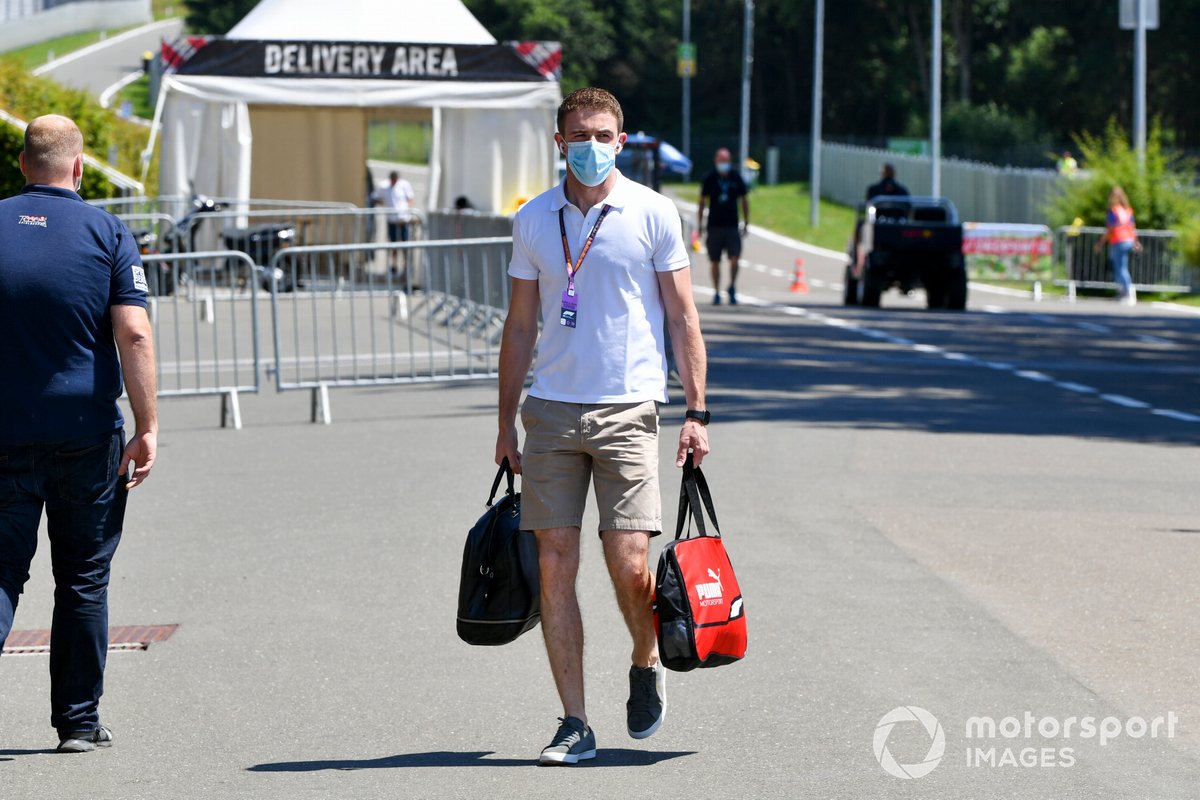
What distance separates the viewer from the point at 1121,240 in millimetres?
31625

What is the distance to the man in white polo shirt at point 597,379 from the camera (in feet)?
18.7

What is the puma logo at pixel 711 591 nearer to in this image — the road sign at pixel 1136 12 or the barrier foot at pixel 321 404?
the barrier foot at pixel 321 404

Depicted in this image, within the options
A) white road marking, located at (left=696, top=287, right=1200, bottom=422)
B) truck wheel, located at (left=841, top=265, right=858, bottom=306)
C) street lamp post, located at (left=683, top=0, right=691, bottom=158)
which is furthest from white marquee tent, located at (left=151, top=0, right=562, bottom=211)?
street lamp post, located at (left=683, top=0, right=691, bottom=158)

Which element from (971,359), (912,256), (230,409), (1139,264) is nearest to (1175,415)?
(971,359)

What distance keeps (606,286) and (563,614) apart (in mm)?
916

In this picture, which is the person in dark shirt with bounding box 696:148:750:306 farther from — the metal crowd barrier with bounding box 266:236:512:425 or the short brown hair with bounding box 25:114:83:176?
the short brown hair with bounding box 25:114:83:176

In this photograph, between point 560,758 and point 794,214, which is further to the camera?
point 794,214

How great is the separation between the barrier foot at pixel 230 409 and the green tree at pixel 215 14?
8270 cm

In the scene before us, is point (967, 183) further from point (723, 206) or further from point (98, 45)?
point (98, 45)

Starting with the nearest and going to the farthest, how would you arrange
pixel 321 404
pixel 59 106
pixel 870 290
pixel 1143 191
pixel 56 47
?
pixel 321 404 < pixel 870 290 < pixel 59 106 < pixel 1143 191 < pixel 56 47

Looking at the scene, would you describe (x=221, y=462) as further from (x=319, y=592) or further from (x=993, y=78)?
(x=993, y=78)

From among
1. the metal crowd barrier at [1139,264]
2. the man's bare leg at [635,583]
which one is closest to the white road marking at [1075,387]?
the man's bare leg at [635,583]

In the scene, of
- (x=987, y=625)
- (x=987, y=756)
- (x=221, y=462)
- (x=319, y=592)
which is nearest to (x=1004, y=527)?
(x=987, y=625)

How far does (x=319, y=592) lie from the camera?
8289 mm
